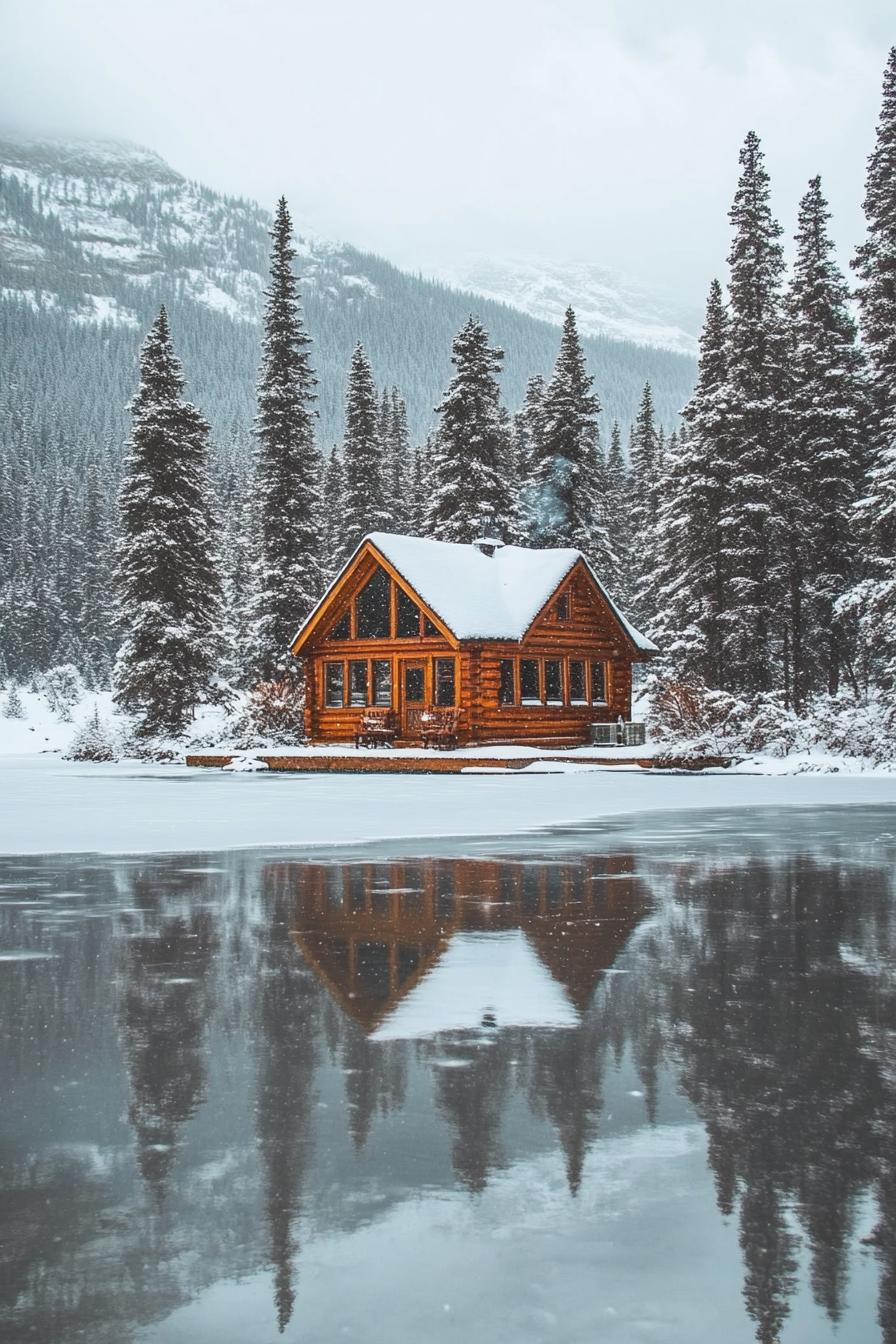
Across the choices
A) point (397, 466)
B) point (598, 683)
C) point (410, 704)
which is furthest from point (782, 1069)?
point (397, 466)

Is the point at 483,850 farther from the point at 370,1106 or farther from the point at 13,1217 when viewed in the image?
the point at 13,1217

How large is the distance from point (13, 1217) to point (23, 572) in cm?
12245

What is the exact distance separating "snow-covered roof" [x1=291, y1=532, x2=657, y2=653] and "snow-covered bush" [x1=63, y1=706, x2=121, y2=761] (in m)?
7.91

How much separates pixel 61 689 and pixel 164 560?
128 feet

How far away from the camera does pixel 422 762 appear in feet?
125

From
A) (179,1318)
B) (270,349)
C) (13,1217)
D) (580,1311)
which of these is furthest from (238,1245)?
(270,349)

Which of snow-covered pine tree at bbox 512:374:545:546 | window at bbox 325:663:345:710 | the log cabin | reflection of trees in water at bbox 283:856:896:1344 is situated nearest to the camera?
reflection of trees in water at bbox 283:856:896:1344

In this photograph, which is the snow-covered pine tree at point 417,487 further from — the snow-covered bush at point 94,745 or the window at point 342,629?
the snow-covered bush at point 94,745

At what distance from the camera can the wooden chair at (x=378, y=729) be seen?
4297 cm

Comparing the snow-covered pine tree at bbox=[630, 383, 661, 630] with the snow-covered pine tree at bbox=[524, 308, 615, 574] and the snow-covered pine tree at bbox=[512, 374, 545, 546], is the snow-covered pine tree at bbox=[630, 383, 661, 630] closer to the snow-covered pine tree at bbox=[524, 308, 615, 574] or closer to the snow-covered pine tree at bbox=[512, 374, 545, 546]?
the snow-covered pine tree at bbox=[512, 374, 545, 546]

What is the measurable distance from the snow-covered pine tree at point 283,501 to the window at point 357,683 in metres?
5.07

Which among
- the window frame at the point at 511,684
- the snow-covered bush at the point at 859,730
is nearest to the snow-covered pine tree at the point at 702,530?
the window frame at the point at 511,684

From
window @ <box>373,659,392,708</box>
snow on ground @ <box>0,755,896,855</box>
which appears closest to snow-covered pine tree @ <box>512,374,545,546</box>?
window @ <box>373,659,392,708</box>

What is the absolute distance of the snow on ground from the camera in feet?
61.7
